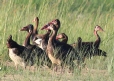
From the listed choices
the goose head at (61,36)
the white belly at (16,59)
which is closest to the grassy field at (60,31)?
the white belly at (16,59)

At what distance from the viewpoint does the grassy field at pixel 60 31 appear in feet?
30.4

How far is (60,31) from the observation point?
12188mm

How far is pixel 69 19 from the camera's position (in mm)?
12539

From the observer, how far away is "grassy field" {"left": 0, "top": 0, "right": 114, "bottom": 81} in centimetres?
926

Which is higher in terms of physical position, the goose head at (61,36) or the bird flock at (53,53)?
the goose head at (61,36)

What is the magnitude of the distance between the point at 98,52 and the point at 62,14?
1736 mm

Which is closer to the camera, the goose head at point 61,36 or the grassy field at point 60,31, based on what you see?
the grassy field at point 60,31

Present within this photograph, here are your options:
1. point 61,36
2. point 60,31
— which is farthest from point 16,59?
point 60,31

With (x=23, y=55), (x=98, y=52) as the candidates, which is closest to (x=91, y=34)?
(x=98, y=52)

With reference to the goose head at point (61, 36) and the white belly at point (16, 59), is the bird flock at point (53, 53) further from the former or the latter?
the goose head at point (61, 36)

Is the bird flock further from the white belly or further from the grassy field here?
the grassy field

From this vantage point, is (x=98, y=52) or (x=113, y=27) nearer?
(x=98, y=52)

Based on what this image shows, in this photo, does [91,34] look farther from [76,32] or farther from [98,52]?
[98,52]

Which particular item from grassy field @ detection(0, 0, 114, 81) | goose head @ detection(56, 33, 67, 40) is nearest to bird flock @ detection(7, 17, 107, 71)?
grassy field @ detection(0, 0, 114, 81)
